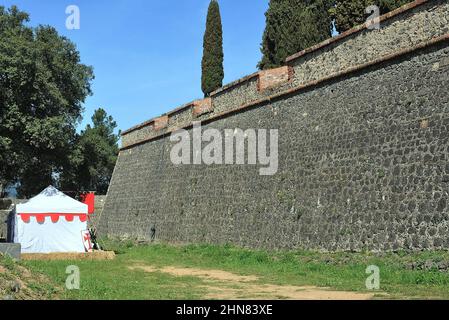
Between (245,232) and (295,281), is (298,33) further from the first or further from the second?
(295,281)

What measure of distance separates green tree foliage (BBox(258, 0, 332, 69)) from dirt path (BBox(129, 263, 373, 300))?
12.3 metres

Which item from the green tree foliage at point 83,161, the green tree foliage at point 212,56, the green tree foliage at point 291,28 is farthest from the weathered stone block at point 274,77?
the green tree foliage at point 83,161

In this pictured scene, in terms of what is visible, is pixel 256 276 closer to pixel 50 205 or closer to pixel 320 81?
pixel 320 81

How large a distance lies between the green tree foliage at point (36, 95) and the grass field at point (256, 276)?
12373mm

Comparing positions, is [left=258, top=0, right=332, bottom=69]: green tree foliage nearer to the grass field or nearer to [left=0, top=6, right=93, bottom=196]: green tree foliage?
the grass field

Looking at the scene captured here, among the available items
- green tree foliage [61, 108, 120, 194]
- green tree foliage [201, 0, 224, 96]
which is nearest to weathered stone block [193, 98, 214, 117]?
green tree foliage [201, 0, 224, 96]

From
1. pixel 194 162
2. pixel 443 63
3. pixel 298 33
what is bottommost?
pixel 194 162

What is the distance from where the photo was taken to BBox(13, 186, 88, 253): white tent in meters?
18.6

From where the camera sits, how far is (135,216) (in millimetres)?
25609

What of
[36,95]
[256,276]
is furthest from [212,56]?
[256,276]

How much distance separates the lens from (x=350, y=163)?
43.8ft

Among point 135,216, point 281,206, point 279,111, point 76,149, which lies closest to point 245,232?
point 281,206
